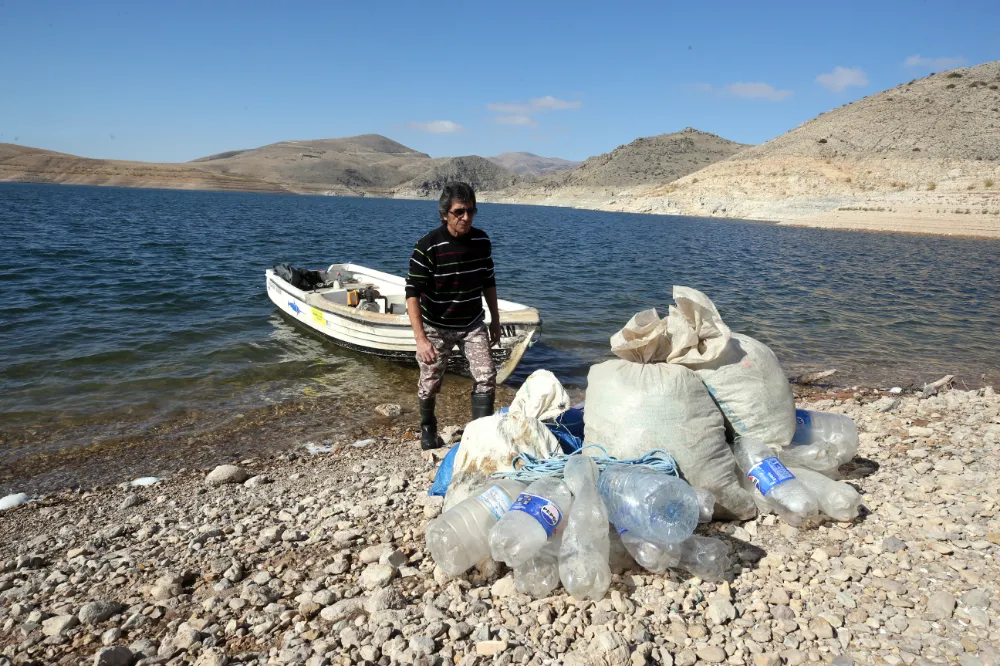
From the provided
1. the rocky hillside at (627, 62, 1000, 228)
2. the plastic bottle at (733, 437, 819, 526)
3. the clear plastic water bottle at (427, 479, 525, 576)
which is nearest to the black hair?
the clear plastic water bottle at (427, 479, 525, 576)

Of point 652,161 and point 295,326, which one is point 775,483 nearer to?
point 295,326

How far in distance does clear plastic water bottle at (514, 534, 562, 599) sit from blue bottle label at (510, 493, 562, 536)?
0.29ft

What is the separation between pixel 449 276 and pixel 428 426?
151 cm

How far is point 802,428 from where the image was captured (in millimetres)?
4133

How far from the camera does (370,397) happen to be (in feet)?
25.1

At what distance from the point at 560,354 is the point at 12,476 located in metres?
7.45

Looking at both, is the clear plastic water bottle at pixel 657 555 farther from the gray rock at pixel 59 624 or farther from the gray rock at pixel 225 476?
the gray rock at pixel 225 476

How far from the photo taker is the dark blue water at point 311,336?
800cm

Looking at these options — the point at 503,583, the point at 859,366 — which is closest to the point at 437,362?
the point at 503,583

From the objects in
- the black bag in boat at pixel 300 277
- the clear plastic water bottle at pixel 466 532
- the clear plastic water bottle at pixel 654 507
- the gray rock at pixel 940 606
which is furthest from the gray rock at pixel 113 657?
the black bag in boat at pixel 300 277

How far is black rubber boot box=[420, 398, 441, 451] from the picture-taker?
4875 mm

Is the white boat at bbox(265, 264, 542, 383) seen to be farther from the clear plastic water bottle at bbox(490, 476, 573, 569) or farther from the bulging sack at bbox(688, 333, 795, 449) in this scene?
the clear plastic water bottle at bbox(490, 476, 573, 569)

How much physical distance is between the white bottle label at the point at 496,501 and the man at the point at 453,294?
4.84 feet

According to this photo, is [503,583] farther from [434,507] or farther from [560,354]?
[560,354]
